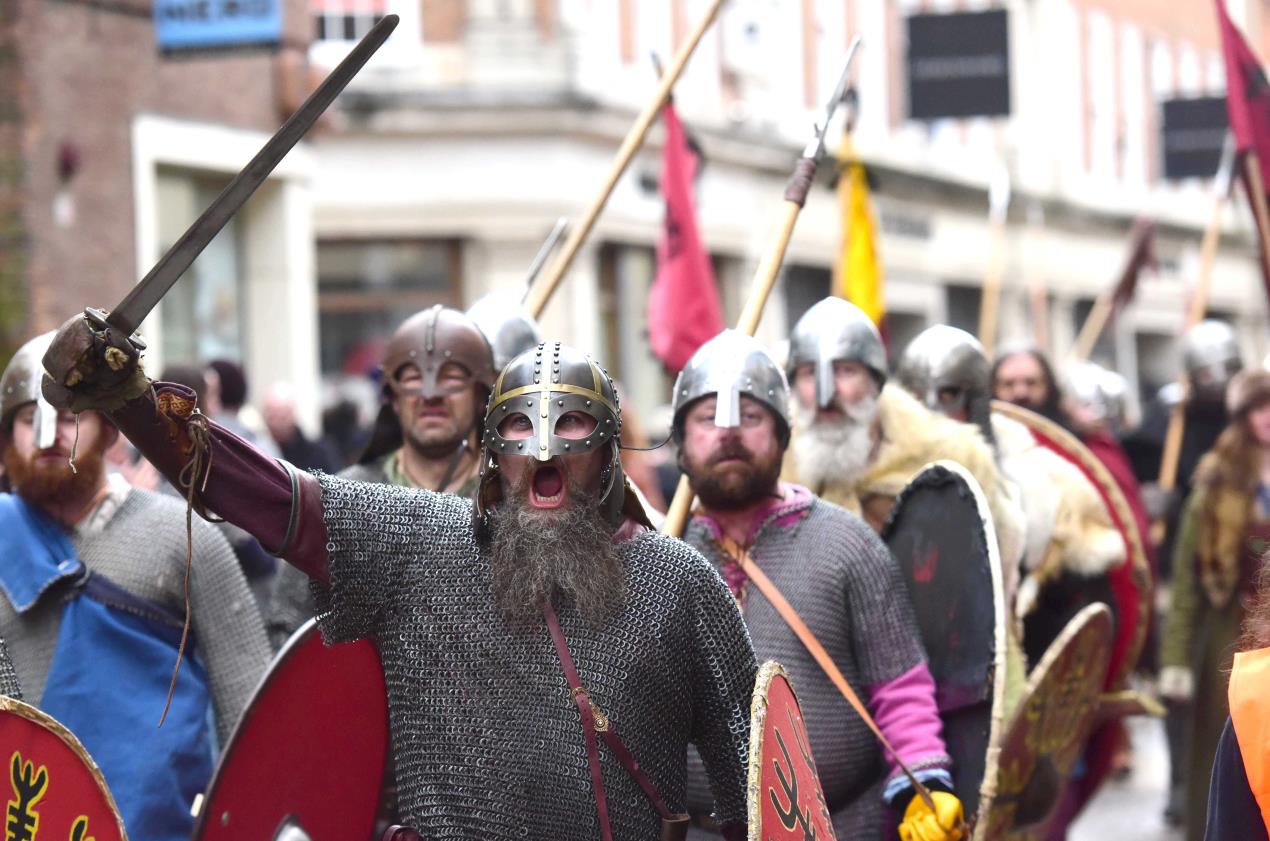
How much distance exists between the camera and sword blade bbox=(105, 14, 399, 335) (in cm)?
315

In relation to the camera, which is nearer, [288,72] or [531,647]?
[531,647]

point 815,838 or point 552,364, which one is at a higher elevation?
point 552,364

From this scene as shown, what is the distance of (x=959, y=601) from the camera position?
5090 millimetres

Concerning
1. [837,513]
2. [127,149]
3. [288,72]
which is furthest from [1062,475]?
[288,72]

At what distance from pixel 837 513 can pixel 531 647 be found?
1272 mm

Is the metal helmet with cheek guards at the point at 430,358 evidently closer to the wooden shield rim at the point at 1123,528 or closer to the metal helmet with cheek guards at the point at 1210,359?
the wooden shield rim at the point at 1123,528

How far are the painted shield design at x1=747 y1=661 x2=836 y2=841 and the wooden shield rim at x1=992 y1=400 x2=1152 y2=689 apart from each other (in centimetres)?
306

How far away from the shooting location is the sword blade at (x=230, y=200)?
124 inches

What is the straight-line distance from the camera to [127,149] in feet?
40.4

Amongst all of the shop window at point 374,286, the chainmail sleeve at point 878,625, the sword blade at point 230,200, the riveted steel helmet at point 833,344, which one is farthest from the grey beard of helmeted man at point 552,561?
the shop window at point 374,286

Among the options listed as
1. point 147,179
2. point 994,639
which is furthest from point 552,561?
point 147,179

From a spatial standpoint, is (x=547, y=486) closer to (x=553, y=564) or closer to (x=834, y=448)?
(x=553, y=564)

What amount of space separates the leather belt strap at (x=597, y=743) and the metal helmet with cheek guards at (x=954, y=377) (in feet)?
9.55

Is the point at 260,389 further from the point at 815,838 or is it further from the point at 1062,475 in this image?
the point at 815,838
